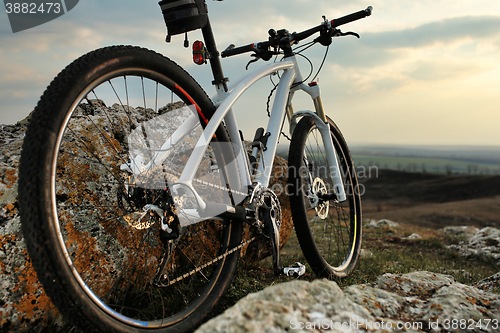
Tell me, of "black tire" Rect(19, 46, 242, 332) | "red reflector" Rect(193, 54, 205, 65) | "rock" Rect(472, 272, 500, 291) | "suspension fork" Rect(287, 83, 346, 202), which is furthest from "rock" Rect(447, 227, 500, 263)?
"red reflector" Rect(193, 54, 205, 65)

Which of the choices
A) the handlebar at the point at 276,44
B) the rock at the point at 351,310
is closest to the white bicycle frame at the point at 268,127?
the handlebar at the point at 276,44

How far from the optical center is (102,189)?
7.30ft

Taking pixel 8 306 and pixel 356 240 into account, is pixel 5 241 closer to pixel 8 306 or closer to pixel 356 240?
pixel 8 306

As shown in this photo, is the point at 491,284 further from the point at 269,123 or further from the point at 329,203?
the point at 269,123

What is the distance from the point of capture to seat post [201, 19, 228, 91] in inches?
87.0

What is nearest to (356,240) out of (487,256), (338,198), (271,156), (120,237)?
(338,198)

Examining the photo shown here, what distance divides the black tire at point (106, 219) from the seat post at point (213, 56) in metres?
0.27

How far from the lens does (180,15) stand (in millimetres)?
1951

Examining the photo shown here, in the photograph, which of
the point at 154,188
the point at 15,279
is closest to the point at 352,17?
the point at 154,188

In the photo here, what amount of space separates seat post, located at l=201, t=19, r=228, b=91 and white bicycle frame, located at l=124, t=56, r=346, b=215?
7cm

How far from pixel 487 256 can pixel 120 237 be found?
261 inches

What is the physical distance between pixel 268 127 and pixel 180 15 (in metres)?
1.29

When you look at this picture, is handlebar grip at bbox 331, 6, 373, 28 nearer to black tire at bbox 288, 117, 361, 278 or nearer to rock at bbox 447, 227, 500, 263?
black tire at bbox 288, 117, 361, 278

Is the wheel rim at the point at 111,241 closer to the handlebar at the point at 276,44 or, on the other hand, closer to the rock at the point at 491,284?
the handlebar at the point at 276,44
